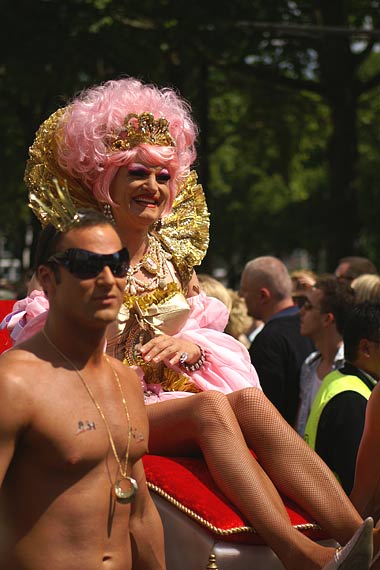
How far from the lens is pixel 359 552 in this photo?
3.80m

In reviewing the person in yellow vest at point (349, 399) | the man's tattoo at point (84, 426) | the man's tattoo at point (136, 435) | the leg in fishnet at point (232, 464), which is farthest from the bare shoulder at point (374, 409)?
the man's tattoo at point (84, 426)

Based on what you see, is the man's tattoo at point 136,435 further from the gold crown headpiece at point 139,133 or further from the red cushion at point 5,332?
the gold crown headpiece at point 139,133

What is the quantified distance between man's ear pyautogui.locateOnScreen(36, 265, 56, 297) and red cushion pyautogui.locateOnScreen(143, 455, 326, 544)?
1273 millimetres

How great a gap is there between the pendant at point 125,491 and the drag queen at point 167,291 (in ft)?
3.13

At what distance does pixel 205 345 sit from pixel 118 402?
1874 millimetres

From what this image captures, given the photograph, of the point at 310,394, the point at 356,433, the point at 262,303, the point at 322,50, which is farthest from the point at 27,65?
the point at 356,433

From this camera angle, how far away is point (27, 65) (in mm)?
15195

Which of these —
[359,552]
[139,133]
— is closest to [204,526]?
[359,552]

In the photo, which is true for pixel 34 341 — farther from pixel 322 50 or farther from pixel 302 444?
pixel 322 50

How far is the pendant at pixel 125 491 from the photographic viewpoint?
340 cm

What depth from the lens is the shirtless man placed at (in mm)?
3234

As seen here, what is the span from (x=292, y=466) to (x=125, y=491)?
1198mm

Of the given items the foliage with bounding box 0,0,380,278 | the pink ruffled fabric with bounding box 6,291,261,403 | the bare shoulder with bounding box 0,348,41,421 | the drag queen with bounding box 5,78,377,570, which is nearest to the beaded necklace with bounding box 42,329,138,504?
the bare shoulder with bounding box 0,348,41,421

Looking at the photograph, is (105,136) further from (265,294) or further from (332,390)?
(265,294)
